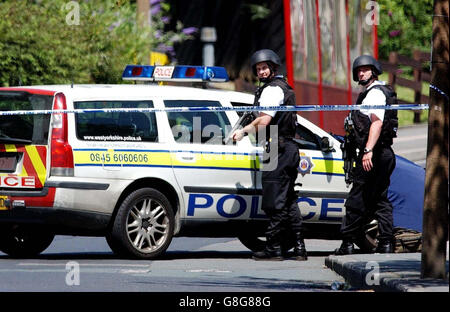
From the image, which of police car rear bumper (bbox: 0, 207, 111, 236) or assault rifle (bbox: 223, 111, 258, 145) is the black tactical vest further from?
police car rear bumper (bbox: 0, 207, 111, 236)

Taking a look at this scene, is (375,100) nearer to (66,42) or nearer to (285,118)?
(285,118)

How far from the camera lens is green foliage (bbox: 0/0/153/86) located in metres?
16.5

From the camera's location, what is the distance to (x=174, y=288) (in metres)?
8.41

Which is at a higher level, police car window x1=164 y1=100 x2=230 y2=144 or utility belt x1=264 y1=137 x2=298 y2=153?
police car window x1=164 y1=100 x2=230 y2=144

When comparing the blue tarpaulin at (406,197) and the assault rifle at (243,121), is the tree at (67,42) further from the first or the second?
the blue tarpaulin at (406,197)

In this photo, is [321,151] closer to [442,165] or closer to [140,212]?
[140,212]

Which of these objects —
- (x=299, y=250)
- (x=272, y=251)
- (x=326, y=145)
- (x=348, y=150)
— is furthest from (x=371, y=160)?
(x=272, y=251)

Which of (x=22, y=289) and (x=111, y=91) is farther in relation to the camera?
(x=111, y=91)

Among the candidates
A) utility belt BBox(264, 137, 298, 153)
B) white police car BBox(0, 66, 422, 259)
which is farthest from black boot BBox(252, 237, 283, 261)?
utility belt BBox(264, 137, 298, 153)

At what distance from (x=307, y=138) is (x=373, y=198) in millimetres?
955

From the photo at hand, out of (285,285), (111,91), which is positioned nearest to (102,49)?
(111,91)

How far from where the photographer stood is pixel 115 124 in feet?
33.7

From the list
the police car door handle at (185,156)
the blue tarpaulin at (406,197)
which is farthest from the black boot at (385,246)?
the police car door handle at (185,156)
